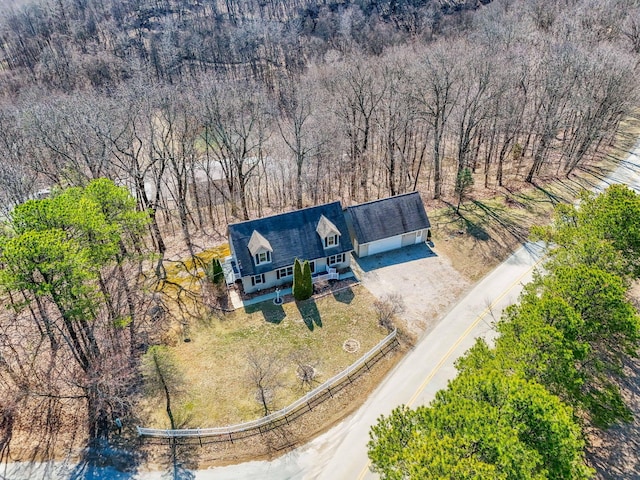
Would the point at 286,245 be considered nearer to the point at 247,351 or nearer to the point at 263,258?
the point at 263,258

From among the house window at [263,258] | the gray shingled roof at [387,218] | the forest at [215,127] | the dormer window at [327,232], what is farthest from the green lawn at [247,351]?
the gray shingled roof at [387,218]

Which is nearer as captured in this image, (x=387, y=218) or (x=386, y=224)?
(x=386, y=224)

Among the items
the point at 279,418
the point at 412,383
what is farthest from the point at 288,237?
the point at 412,383

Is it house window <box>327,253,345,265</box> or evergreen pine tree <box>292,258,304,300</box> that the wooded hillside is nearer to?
house window <box>327,253,345,265</box>

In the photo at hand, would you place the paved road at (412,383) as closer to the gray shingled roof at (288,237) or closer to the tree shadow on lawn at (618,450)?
the tree shadow on lawn at (618,450)

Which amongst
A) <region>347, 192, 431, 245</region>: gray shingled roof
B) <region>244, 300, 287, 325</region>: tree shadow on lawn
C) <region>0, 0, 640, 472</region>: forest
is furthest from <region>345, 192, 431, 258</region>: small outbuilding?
<region>244, 300, 287, 325</region>: tree shadow on lawn

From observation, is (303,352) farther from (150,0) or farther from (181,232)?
(150,0)

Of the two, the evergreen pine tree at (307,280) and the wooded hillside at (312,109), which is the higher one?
the wooded hillside at (312,109)
